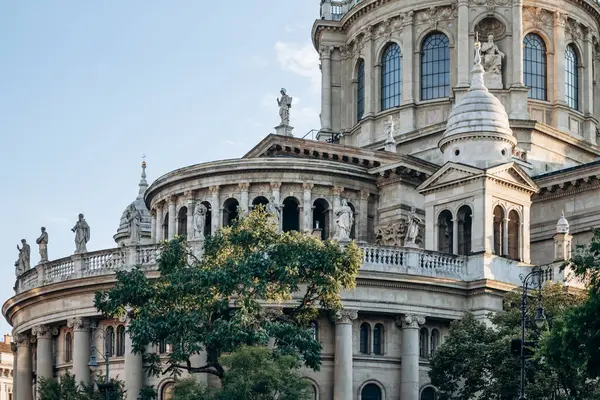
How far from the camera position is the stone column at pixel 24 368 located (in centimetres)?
7319

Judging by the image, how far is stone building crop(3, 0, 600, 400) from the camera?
6638cm

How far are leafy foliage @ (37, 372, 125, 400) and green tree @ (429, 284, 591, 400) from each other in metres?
13.2

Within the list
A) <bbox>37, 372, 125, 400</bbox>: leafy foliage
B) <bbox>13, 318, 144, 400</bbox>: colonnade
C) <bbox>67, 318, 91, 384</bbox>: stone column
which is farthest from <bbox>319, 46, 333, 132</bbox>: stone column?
<bbox>37, 372, 125, 400</bbox>: leafy foliage

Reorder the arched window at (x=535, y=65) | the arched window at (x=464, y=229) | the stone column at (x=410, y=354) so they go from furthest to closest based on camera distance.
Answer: the arched window at (x=535, y=65), the arched window at (x=464, y=229), the stone column at (x=410, y=354)

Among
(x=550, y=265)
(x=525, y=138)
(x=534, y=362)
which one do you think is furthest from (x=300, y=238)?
(x=525, y=138)

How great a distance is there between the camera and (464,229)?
7038 cm

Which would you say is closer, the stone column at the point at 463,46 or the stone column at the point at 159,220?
the stone column at the point at 159,220

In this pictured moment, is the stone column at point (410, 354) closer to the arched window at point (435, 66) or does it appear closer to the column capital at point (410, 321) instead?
the column capital at point (410, 321)

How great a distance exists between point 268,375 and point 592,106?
43.5m

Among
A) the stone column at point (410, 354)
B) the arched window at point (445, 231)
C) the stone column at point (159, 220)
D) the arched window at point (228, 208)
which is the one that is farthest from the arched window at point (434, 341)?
the stone column at point (159, 220)

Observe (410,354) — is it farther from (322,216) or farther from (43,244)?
(43,244)

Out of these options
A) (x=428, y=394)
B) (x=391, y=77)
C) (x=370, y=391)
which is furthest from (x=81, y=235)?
(x=391, y=77)

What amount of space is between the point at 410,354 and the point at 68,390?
14.4 meters

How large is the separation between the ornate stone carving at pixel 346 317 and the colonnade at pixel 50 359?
8594mm
